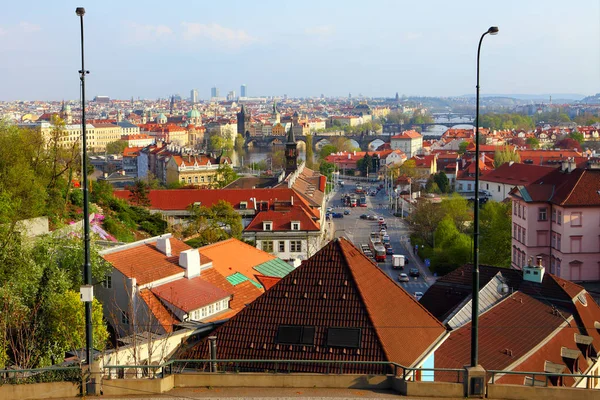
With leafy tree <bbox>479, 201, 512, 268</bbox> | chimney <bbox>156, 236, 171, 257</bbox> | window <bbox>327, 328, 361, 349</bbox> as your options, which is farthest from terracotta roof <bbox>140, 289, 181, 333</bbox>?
leafy tree <bbox>479, 201, 512, 268</bbox>

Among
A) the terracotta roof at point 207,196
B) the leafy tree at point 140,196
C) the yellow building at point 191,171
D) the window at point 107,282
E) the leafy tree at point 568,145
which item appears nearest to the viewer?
the window at point 107,282

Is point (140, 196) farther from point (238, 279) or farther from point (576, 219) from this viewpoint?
point (238, 279)

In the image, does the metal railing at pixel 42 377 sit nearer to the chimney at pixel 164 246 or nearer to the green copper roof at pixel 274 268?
the chimney at pixel 164 246

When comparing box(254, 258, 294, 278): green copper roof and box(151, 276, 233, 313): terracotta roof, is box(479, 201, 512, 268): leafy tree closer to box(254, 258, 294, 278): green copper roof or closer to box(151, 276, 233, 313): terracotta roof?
box(254, 258, 294, 278): green copper roof

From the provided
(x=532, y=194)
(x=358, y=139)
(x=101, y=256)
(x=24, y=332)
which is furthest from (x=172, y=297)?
(x=358, y=139)

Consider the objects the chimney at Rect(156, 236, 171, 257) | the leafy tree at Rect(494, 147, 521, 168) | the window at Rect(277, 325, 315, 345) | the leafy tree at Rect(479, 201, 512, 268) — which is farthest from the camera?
the leafy tree at Rect(494, 147, 521, 168)

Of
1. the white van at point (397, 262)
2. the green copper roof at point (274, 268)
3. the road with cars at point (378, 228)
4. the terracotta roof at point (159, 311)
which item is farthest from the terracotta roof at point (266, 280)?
the white van at point (397, 262)

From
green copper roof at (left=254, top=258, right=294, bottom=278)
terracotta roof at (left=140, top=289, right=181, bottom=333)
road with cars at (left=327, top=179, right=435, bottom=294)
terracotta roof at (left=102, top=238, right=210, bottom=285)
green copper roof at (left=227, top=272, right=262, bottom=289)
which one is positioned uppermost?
terracotta roof at (left=102, top=238, right=210, bottom=285)

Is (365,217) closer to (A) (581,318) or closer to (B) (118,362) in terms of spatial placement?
(A) (581,318)
